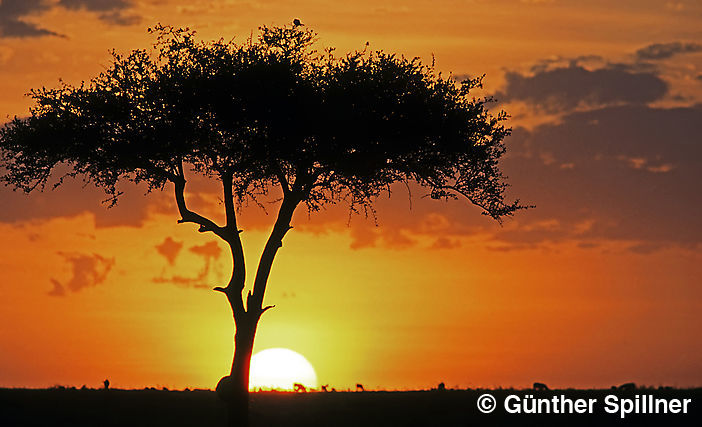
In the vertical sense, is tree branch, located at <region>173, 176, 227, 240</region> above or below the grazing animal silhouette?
above

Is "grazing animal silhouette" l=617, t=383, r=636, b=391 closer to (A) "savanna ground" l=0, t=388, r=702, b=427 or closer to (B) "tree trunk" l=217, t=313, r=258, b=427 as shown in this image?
(A) "savanna ground" l=0, t=388, r=702, b=427

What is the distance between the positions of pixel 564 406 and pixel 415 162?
11.8m

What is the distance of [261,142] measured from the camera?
43.3 m

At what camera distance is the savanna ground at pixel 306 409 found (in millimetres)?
43656

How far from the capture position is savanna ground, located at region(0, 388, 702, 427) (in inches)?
1719

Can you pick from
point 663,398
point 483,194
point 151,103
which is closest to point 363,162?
point 483,194

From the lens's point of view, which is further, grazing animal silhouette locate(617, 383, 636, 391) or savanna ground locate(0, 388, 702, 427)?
grazing animal silhouette locate(617, 383, 636, 391)

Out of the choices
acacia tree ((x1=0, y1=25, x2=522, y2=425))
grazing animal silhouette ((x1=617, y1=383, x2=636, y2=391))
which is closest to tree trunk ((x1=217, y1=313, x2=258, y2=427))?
acacia tree ((x1=0, y1=25, x2=522, y2=425))

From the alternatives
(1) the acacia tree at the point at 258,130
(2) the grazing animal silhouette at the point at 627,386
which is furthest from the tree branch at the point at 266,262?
(2) the grazing animal silhouette at the point at 627,386

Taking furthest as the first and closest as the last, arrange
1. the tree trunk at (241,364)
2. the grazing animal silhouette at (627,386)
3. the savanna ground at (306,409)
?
1. the grazing animal silhouette at (627,386)
2. the savanna ground at (306,409)
3. the tree trunk at (241,364)

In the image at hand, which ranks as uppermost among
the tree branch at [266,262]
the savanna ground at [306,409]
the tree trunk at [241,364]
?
the tree branch at [266,262]

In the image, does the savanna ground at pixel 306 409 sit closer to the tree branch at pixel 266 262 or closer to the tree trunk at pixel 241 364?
the tree trunk at pixel 241 364

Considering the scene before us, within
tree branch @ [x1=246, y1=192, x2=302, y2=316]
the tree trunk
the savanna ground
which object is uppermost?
tree branch @ [x1=246, y1=192, x2=302, y2=316]

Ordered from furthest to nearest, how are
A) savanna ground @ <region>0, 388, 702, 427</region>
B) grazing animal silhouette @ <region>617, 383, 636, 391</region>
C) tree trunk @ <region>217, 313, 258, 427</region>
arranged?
1. grazing animal silhouette @ <region>617, 383, 636, 391</region>
2. savanna ground @ <region>0, 388, 702, 427</region>
3. tree trunk @ <region>217, 313, 258, 427</region>
